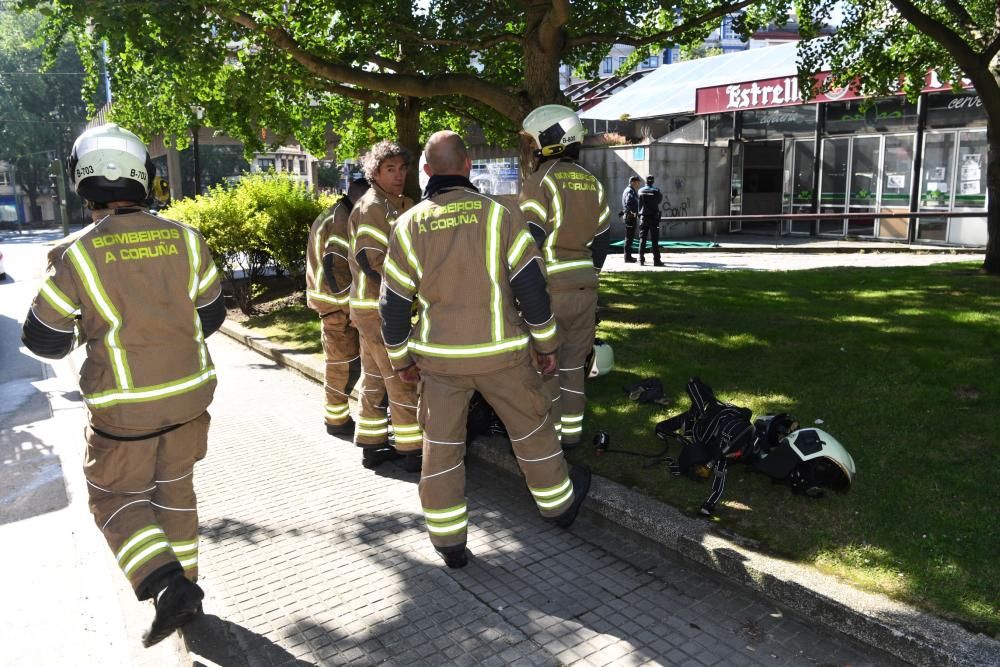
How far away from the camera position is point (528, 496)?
5.06 m

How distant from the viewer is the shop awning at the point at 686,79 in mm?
22469

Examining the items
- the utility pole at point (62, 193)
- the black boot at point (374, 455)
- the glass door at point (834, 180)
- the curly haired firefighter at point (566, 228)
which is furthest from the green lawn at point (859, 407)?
the utility pole at point (62, 193)

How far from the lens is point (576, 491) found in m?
4.47

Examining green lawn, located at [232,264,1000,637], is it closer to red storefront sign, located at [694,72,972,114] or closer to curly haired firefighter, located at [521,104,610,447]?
curly haired firefighter, located at [521,104,610,447]

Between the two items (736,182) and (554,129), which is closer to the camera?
(554,129)

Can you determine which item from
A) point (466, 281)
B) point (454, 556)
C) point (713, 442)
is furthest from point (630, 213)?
point (454, 556)

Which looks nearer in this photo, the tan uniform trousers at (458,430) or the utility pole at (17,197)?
the tan uniform trousers at (458,430)

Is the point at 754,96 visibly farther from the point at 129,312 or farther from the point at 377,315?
the point at 129,312

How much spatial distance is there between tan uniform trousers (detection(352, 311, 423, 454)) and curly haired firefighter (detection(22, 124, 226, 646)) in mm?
1803

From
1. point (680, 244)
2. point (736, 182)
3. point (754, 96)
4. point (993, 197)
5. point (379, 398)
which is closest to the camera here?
point (379, 398)

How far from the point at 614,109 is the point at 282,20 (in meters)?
18.2

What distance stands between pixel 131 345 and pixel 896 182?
20611mm

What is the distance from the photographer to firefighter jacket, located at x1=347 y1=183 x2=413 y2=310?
5344 mm

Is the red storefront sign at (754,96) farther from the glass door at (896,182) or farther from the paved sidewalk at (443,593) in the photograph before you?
the paved sidewalk at (443,593)
